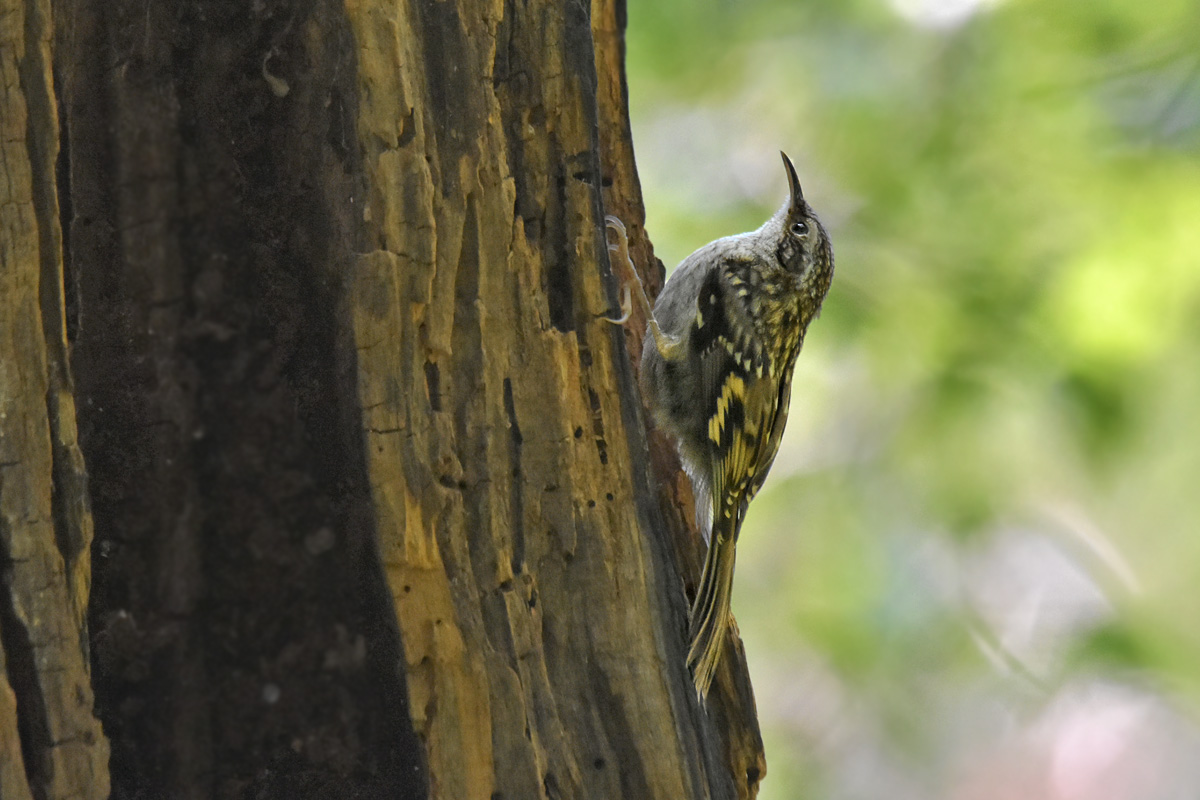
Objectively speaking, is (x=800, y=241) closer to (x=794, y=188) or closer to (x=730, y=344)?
(x=794, y=188)

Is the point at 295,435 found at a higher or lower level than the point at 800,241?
lower

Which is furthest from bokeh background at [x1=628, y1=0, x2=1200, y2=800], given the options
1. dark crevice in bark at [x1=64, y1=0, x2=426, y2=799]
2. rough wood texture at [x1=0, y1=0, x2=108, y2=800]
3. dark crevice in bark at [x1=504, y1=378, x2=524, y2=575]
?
rough wood texture at [x1=0, y1=0, x2=108, y2=800]

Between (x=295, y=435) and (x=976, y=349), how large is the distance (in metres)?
2.70

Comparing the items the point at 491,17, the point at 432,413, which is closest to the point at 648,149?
the point at 491,17

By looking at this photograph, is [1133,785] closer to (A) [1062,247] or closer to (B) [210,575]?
(A) [1062,247]

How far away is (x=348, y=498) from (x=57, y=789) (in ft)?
1.75

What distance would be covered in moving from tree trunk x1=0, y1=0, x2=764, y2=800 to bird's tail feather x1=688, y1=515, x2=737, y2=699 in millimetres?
169

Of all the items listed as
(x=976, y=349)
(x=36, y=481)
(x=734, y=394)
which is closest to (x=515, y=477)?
(x=36, y=481)

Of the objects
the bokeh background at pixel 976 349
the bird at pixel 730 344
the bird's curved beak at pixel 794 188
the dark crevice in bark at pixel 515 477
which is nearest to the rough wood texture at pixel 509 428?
the dark crevice in bark at pixel 515 477

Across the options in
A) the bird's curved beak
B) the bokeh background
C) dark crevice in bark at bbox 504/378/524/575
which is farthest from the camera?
the bokeh background

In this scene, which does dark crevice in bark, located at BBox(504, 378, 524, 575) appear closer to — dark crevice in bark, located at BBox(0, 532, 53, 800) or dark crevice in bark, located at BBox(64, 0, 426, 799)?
dark crevice in bark, located at BBox(64, 0, 426, 799)

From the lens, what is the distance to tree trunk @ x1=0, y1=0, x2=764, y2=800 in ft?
5.24

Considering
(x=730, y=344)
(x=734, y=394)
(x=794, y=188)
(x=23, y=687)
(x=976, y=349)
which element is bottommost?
(x=23, y=687)

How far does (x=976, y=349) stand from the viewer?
3814mm
